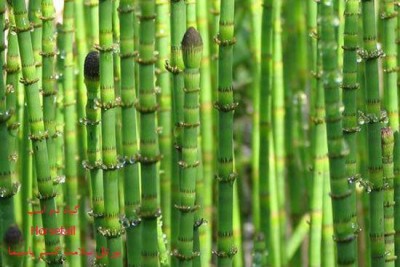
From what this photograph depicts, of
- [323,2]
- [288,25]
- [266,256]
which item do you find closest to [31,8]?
[323,2]

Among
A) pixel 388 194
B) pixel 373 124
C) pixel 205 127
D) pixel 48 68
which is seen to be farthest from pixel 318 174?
pixel 48 68

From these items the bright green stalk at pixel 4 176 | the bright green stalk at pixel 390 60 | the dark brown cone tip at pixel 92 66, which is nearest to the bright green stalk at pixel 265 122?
the bright green stalk at pixel 390 60

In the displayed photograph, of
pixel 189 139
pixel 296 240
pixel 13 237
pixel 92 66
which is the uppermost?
pixel 92 66

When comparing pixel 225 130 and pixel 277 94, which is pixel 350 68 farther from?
pixel 277 94

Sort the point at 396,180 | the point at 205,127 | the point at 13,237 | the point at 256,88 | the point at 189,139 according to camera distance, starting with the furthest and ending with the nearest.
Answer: the point at 256,88 < the point at 205,127 < the point at 396,180 < the point at 189,139 < the point at 13,237

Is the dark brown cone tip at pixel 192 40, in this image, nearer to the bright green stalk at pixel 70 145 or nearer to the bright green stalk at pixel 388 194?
the bright green stalk at pixel 388 194

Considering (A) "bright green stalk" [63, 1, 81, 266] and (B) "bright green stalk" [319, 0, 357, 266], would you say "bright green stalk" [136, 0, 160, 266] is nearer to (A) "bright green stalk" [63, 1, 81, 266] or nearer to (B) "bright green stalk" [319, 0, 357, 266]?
(B) "bright green stalk" [319, 0, 357, 266]

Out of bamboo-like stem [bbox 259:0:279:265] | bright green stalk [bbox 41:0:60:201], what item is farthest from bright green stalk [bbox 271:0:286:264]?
bright green stalk [bbox 41:0:60:201]
